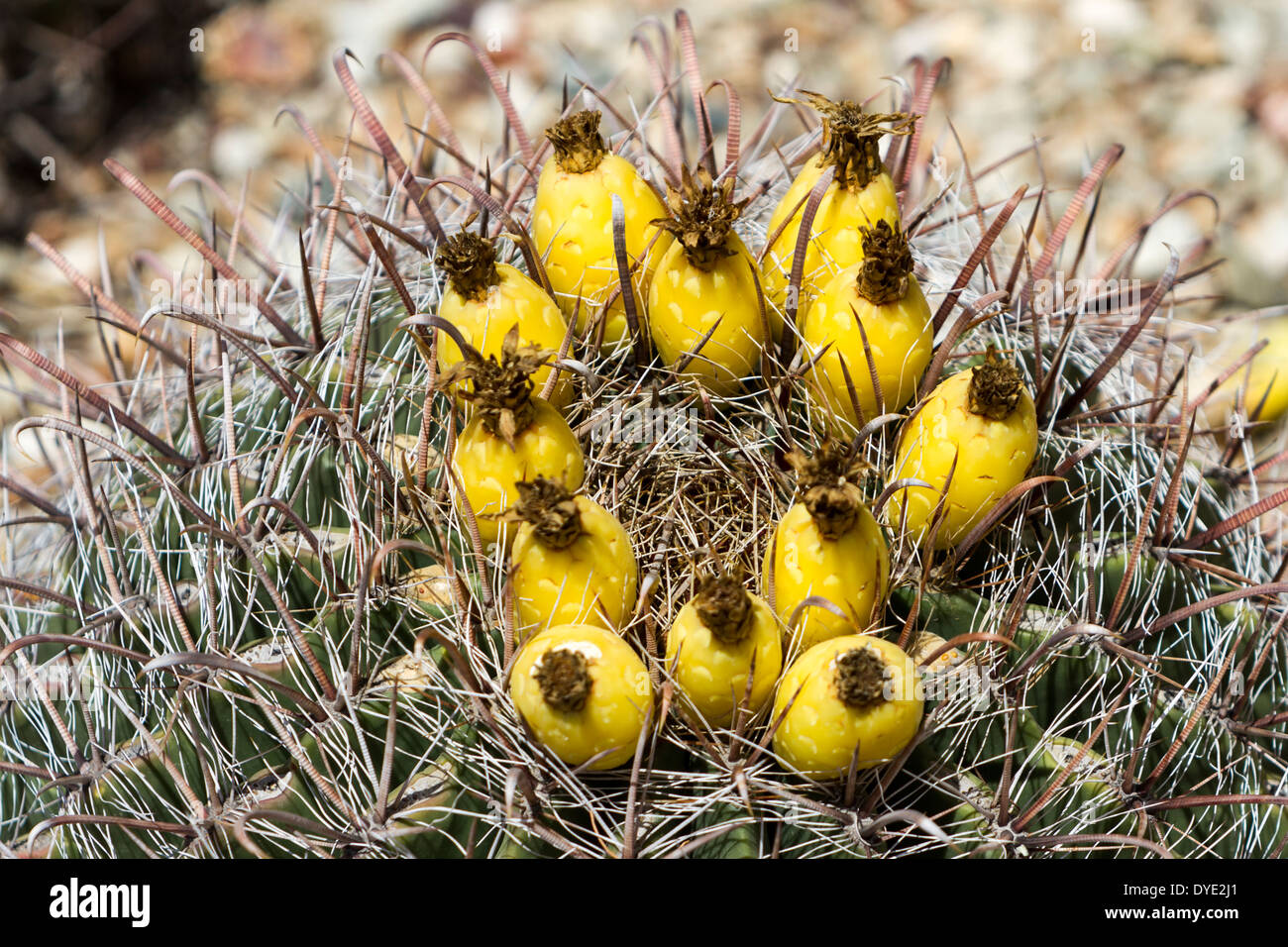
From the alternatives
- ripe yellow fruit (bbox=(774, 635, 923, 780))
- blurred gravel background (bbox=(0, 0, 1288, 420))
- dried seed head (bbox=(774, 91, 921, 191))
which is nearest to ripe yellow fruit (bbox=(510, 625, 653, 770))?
ripe yellow fruit (bbox=(774, 635, 923, 780))

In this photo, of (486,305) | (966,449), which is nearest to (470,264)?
(486,305)

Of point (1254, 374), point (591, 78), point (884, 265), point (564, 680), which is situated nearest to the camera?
point (564, 680)

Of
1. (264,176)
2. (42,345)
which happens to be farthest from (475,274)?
(264,176)

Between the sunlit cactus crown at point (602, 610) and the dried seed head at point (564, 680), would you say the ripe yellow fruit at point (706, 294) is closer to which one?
the sunlit cactus crown at point (602, 610)

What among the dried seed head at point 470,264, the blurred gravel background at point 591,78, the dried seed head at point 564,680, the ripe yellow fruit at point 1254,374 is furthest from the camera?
the blurred gravel background at point 591,78

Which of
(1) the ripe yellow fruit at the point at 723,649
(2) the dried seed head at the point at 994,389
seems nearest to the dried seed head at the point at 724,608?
(1) the ripe yellow fruit at the point at 723,649

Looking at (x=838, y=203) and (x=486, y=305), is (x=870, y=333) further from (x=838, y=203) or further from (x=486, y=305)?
(x=486, y=305)

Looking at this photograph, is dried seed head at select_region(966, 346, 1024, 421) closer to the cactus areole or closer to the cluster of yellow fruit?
the cluster of yellow fruit
